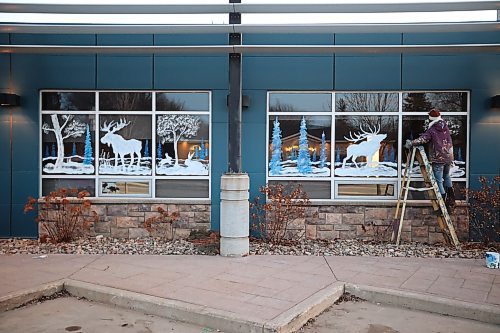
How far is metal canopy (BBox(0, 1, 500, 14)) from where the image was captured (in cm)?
724

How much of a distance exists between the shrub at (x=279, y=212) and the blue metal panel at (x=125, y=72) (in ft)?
11.4

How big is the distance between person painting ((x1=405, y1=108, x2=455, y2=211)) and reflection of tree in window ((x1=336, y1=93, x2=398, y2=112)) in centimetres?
106

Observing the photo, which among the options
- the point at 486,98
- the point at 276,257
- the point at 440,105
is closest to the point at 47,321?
the point at 276,257

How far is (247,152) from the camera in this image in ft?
31.0

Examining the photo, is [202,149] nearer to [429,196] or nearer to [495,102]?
[429,196]

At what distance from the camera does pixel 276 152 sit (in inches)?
376

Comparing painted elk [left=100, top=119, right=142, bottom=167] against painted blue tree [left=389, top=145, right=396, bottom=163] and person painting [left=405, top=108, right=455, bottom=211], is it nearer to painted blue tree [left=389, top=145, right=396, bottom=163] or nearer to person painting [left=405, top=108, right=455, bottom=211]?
painted blue tree [left=389, top=145, right=396, bottom=163]

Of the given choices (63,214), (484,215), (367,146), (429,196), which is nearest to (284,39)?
(367,146)

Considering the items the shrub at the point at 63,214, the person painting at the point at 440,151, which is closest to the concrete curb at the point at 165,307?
the shrub at the point at 63,214

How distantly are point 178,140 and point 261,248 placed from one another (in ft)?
9.99

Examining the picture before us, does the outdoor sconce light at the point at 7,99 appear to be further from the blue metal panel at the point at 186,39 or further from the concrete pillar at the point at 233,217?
the concrete pillar at the point at 233,217

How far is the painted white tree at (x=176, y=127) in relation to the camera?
380 inches

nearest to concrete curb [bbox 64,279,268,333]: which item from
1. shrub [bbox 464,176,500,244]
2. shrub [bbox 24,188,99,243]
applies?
shrub [bbox 24,188,99,243]

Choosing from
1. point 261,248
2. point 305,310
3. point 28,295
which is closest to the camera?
point 305,310
